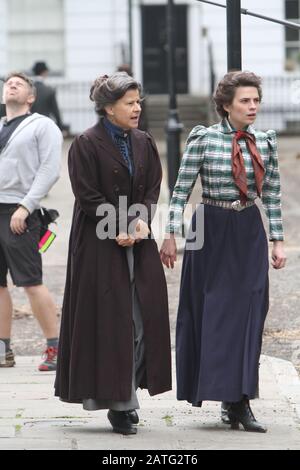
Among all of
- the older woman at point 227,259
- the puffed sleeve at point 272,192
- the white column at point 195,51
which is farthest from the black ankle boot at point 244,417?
the white column at point 195,51

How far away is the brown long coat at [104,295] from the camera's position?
21.3 ft

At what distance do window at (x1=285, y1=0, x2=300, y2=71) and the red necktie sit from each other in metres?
22.3

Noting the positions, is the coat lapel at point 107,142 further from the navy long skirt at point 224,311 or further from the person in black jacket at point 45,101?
the person in black jacket at point 45,101

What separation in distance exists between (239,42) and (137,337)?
2.51 m

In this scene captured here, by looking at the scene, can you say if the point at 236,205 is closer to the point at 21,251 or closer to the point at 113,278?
the point at 113,278

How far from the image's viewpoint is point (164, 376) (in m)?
6.62

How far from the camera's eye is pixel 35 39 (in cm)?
2858

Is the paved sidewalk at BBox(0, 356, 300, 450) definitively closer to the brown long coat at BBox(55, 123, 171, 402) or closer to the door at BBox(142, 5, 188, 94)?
the brown long coat at BBox(55, 123, 171, 402)

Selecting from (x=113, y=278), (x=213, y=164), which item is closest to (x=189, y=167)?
(x=213, y=164)

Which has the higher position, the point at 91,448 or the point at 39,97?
the point at 39,97

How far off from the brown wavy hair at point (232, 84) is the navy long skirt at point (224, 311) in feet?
1.84

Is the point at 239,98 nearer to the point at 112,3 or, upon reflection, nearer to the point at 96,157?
the point at 96,157

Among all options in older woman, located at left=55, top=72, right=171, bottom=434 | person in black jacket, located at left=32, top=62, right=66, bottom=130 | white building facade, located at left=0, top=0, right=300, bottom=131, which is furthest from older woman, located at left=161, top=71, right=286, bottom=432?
white building facade, located at left=0, top=0, right=300, bottom=131

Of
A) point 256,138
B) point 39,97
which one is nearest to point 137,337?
point 256,138
